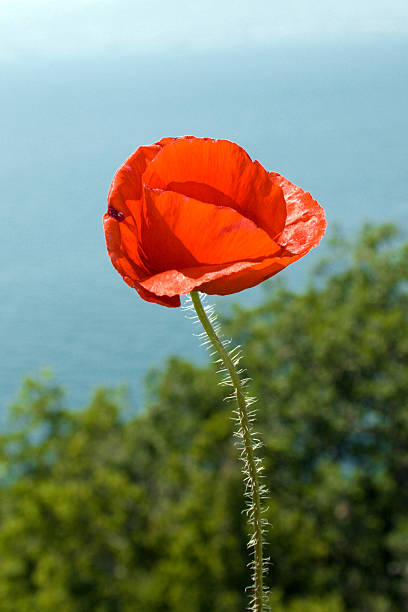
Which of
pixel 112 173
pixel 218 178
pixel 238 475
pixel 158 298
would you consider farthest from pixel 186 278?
pixel 112 173

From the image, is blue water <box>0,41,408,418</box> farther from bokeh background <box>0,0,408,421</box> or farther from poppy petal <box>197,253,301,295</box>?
poppy petal <box>197,253,301,295</box>

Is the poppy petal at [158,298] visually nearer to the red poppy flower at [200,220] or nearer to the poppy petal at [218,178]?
the red poppy flower at [200,220]

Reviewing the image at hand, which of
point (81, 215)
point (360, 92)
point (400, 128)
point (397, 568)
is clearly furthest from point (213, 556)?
point (360, 92)

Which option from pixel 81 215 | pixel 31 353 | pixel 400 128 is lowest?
pixel 31 353

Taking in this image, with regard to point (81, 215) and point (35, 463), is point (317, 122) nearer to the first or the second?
point (81, 215)

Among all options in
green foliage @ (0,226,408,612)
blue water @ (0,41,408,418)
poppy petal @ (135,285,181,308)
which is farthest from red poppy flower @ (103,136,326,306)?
blue water @ (0,41,408,418)

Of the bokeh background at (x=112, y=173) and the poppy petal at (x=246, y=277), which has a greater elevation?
the bokeh background at (x=112, y=173)

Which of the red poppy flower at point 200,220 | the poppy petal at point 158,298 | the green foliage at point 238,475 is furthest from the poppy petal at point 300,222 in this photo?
the green foliage at point 238,475
